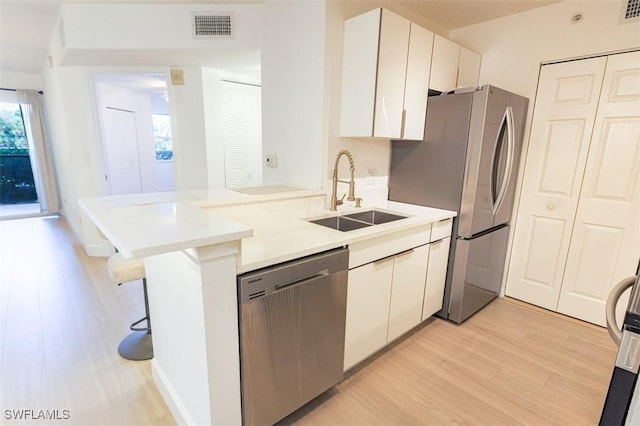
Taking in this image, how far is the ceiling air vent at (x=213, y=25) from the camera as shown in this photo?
256 cm

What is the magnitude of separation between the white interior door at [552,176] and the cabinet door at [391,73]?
53.9 inches

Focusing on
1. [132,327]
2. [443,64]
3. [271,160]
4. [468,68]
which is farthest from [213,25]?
[132,327]

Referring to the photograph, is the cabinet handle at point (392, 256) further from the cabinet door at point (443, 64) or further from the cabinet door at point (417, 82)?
the cabinet door at point (443, 64)

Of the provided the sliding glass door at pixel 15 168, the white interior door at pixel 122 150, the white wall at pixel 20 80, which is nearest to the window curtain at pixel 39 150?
the white wall at pixel 20 80

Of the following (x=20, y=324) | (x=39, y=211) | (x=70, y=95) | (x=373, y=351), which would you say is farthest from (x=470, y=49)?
(x=39, y=211)

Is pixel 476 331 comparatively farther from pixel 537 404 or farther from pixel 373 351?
pixel 373 351

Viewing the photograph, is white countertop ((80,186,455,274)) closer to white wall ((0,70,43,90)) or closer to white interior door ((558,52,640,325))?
white interior door ((558,52,640,325))

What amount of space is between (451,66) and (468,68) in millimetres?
318

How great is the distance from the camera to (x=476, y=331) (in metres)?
2.45

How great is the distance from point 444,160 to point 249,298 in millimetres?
1847

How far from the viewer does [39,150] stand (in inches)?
215

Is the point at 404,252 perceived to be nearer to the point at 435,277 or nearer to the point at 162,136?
the point at 435,277

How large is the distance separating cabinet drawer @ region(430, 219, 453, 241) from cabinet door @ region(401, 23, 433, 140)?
0.68 metres

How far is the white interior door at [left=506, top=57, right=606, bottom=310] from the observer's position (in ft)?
8.04
